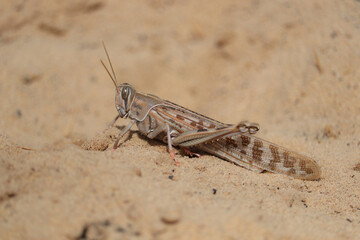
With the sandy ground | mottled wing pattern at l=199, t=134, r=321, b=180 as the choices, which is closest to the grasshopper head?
the sandy ground

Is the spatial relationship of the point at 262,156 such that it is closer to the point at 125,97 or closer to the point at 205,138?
the point at 205,138

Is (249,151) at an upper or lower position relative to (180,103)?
lower

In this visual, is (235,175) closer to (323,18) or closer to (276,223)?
(276,223)

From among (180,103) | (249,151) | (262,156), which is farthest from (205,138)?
(180,103)

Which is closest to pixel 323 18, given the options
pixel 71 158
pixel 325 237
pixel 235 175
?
pixel 235 175

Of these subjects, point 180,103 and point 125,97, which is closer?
point 125,97

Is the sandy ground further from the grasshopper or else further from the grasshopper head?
the grasshopper head

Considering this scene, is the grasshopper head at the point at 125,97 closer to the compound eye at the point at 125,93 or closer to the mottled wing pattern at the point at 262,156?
the compound eye at the point at 125,93
